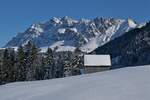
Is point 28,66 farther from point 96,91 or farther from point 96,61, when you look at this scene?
point 96,91

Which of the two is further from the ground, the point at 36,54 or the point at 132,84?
the point at 36,54

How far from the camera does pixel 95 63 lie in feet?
239

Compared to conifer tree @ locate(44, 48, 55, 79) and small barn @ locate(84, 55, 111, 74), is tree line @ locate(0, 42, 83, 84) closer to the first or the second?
conifer tree @ locate(44, 48, 55, 79)

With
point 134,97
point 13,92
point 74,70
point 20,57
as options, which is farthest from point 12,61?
point 134,97

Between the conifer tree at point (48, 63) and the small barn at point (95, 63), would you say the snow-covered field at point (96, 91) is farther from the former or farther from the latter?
the conifer tree at point (48, 63)

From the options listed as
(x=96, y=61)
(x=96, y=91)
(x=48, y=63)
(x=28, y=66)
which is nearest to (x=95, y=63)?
(x=96, y=61)

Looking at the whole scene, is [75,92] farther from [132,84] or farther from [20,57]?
[20,57]

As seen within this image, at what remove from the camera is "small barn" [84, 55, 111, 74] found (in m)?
72.1

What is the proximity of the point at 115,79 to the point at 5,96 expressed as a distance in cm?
582

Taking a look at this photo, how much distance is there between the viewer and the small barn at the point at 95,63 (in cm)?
7206

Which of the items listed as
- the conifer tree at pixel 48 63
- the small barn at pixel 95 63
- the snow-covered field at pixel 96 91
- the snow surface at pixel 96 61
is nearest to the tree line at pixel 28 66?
the conifer tree at pixel 48 63

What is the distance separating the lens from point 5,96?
21.2m

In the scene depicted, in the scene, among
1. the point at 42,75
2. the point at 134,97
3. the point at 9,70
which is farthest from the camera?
the point at 42,75

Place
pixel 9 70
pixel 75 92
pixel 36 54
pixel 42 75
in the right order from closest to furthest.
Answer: pixel 75 92
pixel 9 70
pixel 36 54
pixel 42 75
